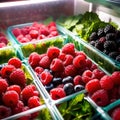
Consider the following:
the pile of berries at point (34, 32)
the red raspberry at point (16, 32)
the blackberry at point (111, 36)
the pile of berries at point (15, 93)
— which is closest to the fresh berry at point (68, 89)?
the pile of berries at point (15, 93)

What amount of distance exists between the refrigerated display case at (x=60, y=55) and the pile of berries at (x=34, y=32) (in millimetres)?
10

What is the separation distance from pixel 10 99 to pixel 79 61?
0.39 metres

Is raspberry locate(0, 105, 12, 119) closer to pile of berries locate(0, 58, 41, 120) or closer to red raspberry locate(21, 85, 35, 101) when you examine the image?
pile of berries locate(0, 58, 41, 120)

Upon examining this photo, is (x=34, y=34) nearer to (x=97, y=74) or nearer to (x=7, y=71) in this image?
(x=7, y=71)

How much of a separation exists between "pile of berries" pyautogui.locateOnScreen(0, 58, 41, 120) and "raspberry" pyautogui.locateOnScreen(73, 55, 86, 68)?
0.24m

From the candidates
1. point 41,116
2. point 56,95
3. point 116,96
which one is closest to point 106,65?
point 116,96

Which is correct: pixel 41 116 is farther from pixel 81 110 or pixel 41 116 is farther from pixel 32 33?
pixel 32 33

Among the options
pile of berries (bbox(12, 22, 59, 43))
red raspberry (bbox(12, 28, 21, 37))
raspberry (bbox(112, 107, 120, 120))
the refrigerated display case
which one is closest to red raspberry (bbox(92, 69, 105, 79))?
the refrigerated display case

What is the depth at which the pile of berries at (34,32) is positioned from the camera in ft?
4.68

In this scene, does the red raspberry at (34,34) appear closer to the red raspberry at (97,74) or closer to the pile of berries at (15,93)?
the pile of berries at (15,93)

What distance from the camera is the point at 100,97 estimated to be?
34.4 inches

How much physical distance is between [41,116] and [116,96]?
12.8 inches

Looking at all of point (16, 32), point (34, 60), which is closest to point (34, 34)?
point (16, 32)

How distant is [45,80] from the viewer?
3.37 feet
